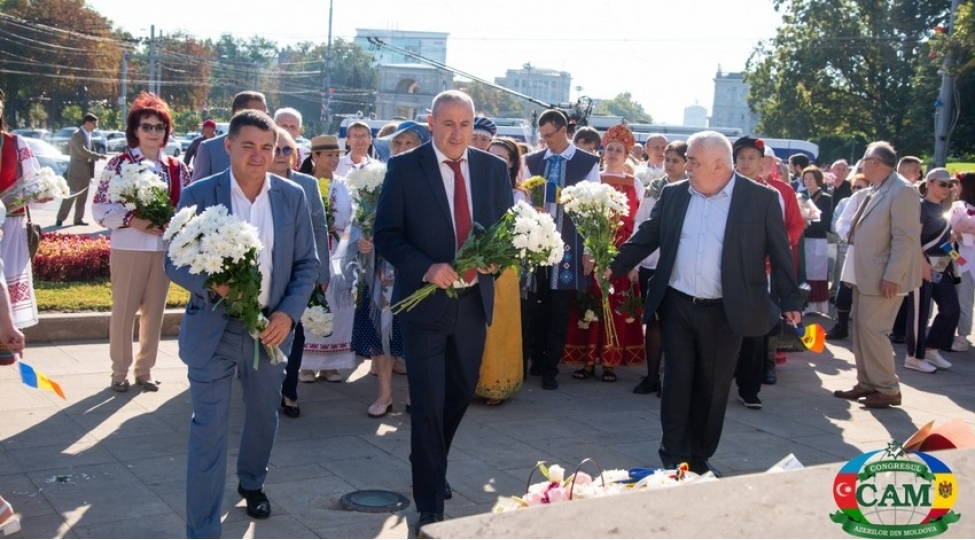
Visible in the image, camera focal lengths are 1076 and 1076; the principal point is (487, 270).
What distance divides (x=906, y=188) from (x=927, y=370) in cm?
273

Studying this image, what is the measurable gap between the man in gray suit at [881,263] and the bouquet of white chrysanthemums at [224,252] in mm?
5433

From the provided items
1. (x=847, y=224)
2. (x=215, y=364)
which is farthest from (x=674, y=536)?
(x=847, y=224)

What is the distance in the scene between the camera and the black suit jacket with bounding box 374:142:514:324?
521 centimetres

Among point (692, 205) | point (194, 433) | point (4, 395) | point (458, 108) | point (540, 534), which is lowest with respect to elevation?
point (4, 395)

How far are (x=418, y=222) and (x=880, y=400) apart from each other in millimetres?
4856

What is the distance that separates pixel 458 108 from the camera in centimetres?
527

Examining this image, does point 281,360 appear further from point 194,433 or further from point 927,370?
point 927,370

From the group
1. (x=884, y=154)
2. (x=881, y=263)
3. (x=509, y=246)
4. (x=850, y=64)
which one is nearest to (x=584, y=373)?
(x=881, y=263)

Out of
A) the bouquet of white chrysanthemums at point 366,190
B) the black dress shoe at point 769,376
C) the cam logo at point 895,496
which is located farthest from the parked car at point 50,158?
the cam logo at point 895,496

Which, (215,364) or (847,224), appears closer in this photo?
(215,364)

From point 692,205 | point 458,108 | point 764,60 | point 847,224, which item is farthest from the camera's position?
point 764,60

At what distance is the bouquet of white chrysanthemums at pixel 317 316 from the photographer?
6.81m

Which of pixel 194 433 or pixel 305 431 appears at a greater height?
pixel 194 433

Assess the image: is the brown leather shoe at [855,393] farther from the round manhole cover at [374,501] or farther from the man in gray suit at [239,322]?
the man in gray suit at [239,322]
